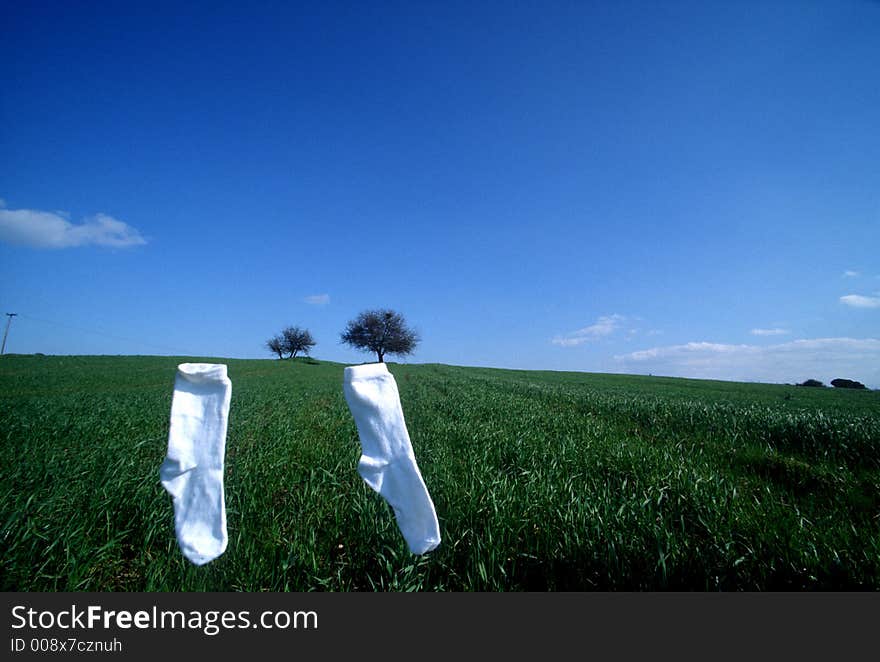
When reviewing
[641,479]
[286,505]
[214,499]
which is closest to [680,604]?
[214,499]

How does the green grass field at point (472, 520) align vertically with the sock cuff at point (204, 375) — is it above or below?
below

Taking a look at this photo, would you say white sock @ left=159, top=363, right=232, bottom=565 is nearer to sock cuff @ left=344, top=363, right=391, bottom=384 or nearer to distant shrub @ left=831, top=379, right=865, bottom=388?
sock cuff @ left=344, top=363, right=391, bottom=384

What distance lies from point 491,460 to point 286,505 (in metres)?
3.03

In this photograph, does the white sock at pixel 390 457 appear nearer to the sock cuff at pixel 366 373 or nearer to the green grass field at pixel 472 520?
the sock cuff at pixel 366 373

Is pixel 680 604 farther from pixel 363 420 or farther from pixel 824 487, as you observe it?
pixel 824 487

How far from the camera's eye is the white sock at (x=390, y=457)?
4.96 ft

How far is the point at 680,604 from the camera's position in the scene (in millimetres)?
2037

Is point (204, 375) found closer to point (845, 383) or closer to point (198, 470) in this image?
point (198, 470)

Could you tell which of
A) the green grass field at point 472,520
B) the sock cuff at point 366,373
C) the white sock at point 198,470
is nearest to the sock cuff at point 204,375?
the white sock at point 198,470

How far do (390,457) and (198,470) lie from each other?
2.63 feet

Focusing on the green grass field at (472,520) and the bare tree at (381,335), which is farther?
the bare tree at (381,335)

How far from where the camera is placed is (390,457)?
1.54 m

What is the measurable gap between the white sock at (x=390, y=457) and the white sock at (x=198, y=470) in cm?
55

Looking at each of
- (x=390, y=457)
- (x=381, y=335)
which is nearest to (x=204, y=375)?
(x=390, y=457)
